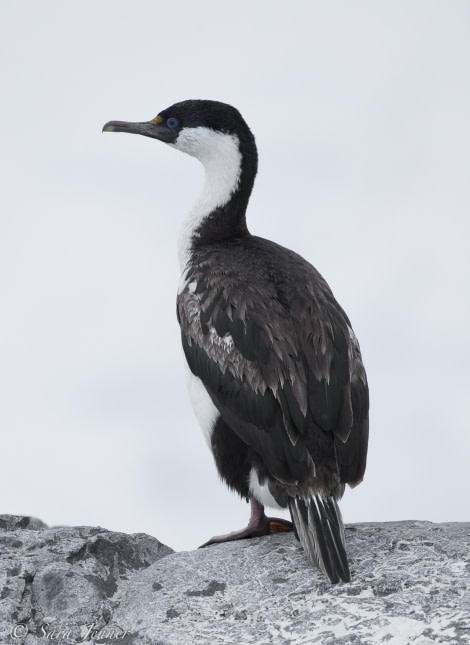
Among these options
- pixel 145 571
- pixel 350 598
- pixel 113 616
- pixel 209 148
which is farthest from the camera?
pixel 209 148

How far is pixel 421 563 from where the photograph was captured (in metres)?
6.38

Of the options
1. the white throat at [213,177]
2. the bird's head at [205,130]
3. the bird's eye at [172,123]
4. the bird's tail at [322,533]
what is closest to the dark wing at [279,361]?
the bird's tail at [322,533]

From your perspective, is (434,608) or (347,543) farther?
(347,543)

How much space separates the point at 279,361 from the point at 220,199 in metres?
2.27

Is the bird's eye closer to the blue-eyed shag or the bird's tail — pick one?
the blue-eyed shag

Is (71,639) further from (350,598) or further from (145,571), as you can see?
(350,598)

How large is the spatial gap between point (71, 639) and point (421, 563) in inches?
89.6

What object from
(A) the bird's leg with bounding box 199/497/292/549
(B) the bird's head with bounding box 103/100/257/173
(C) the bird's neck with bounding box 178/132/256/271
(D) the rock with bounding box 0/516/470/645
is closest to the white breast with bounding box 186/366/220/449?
(A) the bird's leg with bounding box 199/497/292/549

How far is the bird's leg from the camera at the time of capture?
7.34m

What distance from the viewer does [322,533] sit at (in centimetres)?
650

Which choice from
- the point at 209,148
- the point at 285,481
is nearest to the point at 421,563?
the point at 285,481

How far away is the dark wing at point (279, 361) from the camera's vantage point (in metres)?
6.84

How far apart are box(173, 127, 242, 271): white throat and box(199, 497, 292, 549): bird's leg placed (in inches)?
93.5

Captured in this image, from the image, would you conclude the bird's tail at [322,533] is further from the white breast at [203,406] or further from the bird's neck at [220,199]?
the bird's neck at [220,199]
